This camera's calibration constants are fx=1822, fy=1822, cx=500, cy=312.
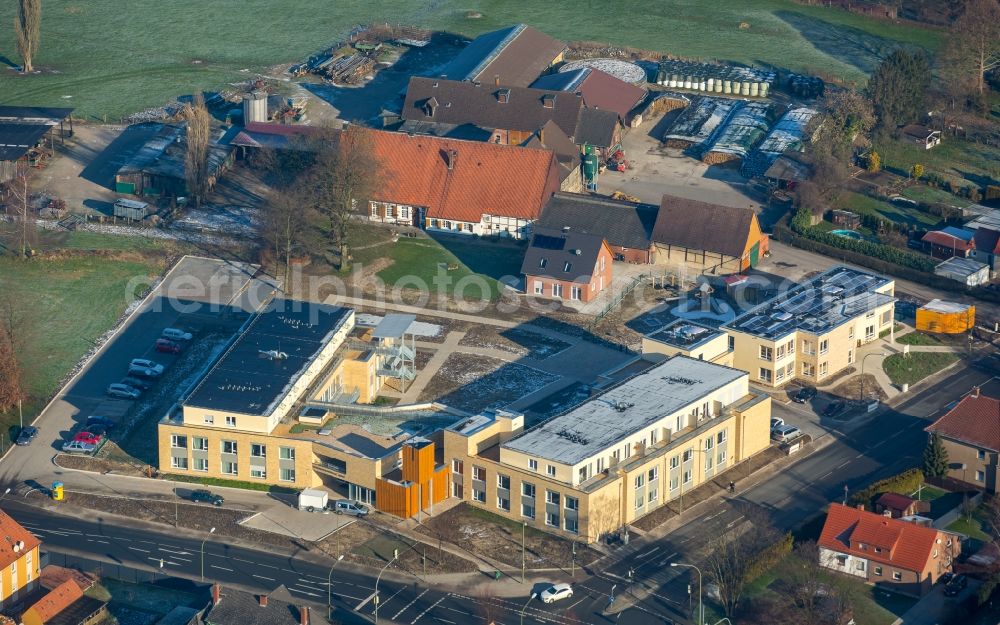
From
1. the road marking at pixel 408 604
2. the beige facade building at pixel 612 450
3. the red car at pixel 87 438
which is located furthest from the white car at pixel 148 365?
the road marking at pixel 408 604

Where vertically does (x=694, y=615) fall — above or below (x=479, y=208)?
below

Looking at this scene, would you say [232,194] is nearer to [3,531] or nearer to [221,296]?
[221,296]

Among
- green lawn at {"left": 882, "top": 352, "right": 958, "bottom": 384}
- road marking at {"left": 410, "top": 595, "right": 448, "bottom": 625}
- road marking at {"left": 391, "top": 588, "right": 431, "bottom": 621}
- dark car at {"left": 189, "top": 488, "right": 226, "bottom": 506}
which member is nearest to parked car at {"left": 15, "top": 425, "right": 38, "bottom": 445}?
dark car at {"left": 189, "top": 488, "right": 226, "bottom": 506}

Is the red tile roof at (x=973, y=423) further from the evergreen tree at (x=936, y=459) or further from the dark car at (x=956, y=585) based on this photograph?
the dark car at (x=956, y=585)

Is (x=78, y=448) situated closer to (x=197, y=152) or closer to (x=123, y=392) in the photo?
(x=123, y=392)

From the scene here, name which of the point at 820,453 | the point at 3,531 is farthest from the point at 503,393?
the point at 3,531

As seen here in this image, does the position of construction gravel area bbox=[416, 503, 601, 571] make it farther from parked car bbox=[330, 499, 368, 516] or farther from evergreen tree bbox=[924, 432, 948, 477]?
evergreen tree bbox=[924, 432, 948, 477]
